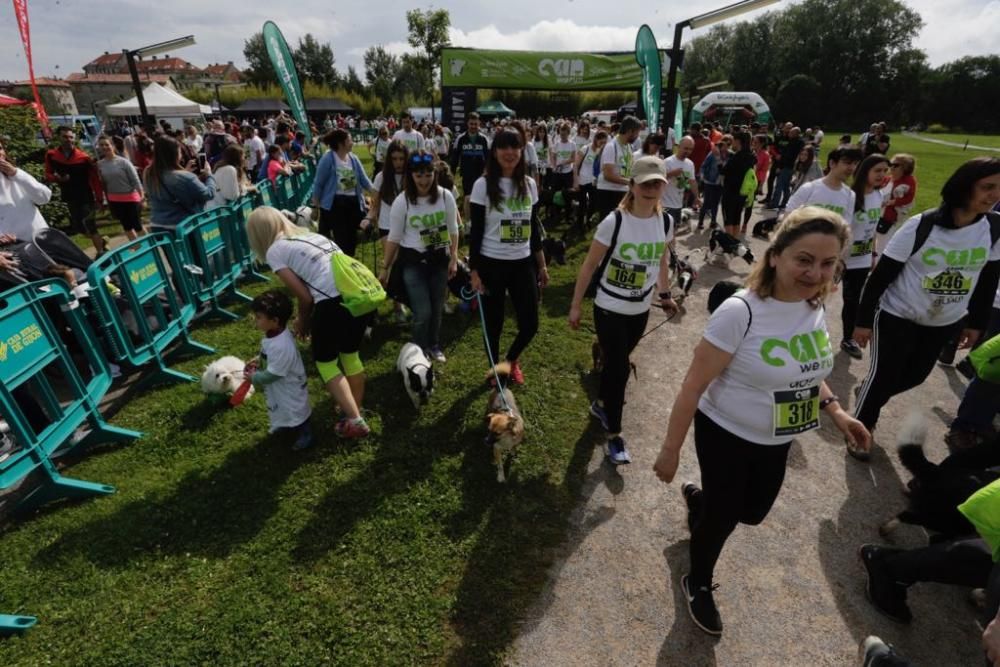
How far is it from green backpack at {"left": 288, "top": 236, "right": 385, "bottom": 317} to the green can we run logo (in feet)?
8.63

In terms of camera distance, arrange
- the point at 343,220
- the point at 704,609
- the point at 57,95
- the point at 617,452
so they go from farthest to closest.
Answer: the point at 57,95
the point at 343,220
the point at 617,452
the point at 704,609

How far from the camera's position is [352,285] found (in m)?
3.53

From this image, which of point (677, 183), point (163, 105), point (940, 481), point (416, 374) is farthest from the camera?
point (163, 105)

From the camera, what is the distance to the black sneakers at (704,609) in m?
2.68

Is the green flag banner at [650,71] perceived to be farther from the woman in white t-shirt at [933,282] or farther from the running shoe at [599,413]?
the running shoe at [599,413]

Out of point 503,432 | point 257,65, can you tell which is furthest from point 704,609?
point 257,65

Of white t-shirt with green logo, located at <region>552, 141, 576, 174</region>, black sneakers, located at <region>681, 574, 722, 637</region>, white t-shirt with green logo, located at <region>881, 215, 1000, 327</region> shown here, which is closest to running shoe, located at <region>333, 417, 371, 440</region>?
black sneakers, located at <region>681, 574, 722, 637</region>

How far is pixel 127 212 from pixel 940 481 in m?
11.2

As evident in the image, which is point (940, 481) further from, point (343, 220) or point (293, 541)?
point (343, 220)

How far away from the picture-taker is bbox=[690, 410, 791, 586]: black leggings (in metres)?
2.28

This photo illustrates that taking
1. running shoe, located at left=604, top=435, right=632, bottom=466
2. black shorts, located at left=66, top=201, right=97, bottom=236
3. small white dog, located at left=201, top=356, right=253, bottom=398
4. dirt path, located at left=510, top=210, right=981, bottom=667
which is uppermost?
black shorts, located at left=66, top=201, right=97, bottom=236

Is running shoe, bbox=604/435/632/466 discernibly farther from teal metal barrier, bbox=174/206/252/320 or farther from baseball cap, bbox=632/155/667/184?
teal metal barrier, bbox=174/206/252/320

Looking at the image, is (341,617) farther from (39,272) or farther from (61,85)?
(61,85)

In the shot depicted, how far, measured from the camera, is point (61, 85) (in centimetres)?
7212
